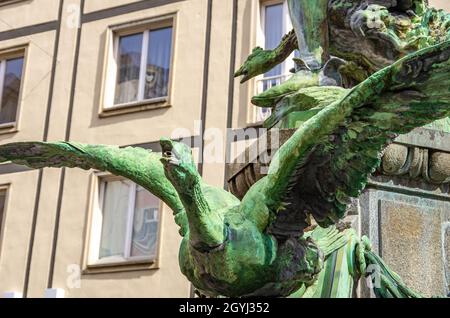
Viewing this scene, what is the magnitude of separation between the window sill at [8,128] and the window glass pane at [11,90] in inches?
8.0

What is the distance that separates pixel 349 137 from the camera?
2.39 m

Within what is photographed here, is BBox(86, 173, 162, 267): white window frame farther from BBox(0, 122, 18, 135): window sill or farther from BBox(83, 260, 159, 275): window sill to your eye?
BBox(0, 122, 18, 135): window sill

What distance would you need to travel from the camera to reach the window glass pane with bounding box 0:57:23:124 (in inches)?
521

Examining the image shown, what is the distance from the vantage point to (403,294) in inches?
109

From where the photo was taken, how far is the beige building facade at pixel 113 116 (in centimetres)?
1121

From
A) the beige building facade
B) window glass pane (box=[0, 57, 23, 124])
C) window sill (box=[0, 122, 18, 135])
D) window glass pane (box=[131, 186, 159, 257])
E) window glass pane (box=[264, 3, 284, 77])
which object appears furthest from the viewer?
window glass pane (box=[0, 57, 23, 124])

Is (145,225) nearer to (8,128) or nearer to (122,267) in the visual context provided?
(122,267)

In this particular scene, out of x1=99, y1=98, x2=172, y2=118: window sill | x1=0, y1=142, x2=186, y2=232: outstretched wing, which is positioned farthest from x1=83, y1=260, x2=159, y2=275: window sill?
x1=0, y1=142, x2=186, y2=232: outstretched wing

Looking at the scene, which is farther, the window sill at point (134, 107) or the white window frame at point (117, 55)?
the white window frame at point (117, 55)

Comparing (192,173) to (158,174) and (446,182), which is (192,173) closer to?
(158,174)

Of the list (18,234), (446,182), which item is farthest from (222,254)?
(18,234)

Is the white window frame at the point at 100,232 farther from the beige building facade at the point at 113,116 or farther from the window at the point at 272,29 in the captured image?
the window at the point at 272,29

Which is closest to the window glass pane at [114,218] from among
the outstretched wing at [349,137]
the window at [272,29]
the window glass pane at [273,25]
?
the window at [272,29]
